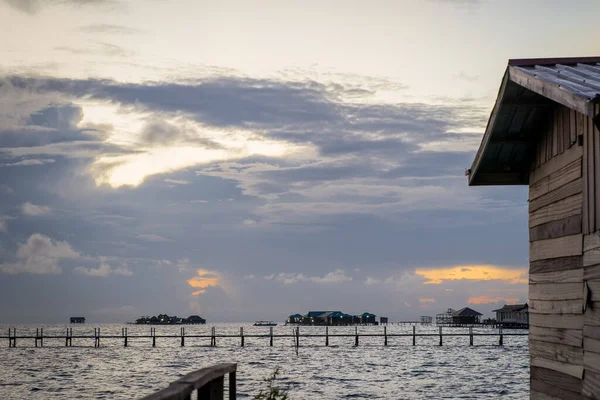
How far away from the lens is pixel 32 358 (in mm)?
88312

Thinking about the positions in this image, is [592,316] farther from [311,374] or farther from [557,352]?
[311,374]

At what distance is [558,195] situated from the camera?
10.3 meters

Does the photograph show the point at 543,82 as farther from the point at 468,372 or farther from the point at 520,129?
the point at 468,372

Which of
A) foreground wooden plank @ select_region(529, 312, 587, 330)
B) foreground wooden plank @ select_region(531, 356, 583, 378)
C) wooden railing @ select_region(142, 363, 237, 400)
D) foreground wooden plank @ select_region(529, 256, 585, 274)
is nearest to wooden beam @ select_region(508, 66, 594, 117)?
foreground wooden plank @ select_region(529, 256, 585, 274)

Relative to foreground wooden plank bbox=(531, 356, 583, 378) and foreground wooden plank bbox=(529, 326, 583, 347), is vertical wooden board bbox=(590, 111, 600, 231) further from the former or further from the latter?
foreground wooden plank bbox=(531, 356, 583, 378)

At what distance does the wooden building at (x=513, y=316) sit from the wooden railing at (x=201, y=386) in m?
158

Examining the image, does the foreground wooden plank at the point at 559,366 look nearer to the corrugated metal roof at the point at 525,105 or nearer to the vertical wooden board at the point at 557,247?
the vertical wooden board at the point at 557,247

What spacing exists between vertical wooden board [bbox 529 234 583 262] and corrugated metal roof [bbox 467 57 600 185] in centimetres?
180

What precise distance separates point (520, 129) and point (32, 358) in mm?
87951

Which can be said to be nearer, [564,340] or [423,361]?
[564,340]

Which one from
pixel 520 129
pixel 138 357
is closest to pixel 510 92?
pixel 520 129

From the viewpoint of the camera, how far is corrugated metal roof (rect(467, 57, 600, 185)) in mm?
8680

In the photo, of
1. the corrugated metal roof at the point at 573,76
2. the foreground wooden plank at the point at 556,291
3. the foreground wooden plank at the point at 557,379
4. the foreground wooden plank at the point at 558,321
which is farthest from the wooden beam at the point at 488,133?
the foreground wooden plank at the point at 557,379

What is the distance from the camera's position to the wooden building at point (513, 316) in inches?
6339
